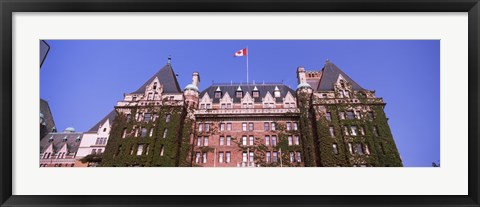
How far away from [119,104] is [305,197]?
24.9 meters

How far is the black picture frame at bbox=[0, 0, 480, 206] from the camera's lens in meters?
9.23

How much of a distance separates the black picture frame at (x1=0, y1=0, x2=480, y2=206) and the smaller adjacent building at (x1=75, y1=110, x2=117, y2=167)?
21.7m

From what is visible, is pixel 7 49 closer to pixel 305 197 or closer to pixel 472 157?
pixel 305 197

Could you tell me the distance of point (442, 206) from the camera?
9242mm

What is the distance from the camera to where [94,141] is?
32.0 meters

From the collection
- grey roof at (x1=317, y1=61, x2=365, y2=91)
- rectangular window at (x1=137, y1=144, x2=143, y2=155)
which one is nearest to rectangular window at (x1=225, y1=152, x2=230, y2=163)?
rectangular window at (x1=137, y1=144, x2=143, y2=155)

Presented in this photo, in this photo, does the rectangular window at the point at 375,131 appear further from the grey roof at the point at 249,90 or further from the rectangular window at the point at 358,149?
the grey roof at the point at 249,90

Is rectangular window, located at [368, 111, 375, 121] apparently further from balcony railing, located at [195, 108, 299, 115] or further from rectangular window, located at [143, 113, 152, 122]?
rectangular window, located at [143, 113, 152, 122]

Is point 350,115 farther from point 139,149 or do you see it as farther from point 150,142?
point 139,149
